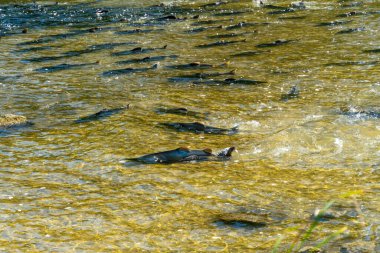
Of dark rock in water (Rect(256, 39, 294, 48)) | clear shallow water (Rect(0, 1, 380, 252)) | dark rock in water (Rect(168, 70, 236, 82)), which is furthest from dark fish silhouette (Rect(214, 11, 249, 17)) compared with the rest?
dark rock in water (Rect(168, 70, 236, 82))

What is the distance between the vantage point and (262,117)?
35.4 feet

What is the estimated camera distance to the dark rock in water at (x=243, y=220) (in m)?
6.57

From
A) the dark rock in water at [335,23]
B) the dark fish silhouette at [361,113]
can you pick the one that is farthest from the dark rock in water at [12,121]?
the dark rock in water at [335,23]

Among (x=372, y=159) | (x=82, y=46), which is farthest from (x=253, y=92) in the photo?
(x=82, y=46)

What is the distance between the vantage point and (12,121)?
34.7ft

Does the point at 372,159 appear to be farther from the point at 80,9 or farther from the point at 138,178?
the point at 80,9

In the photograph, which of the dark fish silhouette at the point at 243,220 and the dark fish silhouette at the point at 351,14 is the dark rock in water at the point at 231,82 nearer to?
the dark fish silhouette at the point at 243,220

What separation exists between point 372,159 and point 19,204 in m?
4.52

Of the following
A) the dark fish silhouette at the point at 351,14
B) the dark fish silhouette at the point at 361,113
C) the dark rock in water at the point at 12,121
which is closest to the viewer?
the dark fish silhouette at the point at 361,113

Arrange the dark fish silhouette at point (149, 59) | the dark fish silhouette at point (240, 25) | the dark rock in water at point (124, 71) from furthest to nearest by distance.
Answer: the dark fish silhouette at point (240, 25) < the dark fish silhouette at point (149, 59) < the dark rock in water at point (124, 71)

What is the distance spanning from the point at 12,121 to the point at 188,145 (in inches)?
125

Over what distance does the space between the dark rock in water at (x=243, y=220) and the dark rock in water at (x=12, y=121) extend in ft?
16.3

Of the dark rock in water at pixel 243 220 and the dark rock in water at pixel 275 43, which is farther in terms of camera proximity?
the dark rock in water at pixel 275 43

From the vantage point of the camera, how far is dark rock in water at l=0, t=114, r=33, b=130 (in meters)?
10.5
